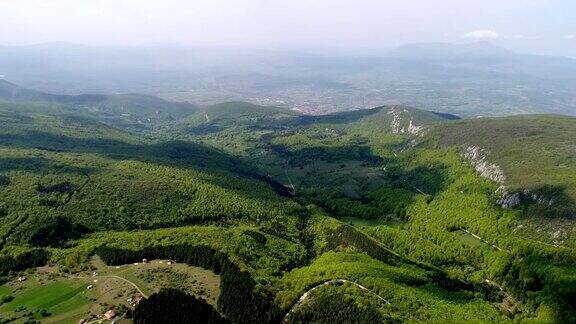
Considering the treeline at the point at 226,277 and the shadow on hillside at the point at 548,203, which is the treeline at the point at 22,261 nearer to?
the treeline at the point at 226,277

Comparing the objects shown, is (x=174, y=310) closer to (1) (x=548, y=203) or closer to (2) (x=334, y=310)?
(2) (x=334, y=310)

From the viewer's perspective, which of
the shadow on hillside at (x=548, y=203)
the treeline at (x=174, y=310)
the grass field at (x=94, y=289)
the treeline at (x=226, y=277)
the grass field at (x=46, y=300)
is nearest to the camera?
the treeline at (x=174, y=310)

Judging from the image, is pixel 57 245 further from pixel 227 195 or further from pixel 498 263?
pixel 498 263

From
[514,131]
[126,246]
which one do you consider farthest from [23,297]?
[514,131]

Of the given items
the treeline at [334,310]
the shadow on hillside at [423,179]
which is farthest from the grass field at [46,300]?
the shadow on hillside at [423,179]

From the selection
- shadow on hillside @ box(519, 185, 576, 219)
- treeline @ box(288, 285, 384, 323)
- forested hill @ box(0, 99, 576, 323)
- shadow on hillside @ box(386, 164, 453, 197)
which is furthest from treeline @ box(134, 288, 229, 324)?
shadow on hillside @ box(386, 164, 453, 197)
